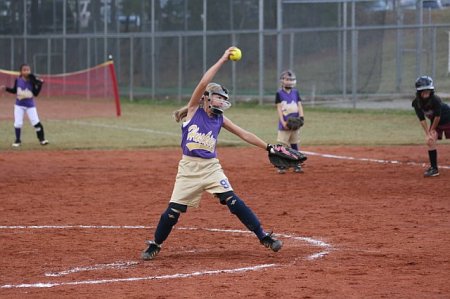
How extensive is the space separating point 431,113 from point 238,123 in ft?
43.2

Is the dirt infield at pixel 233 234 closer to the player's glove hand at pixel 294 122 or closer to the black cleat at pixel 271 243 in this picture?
the black cleat at pixel 271 243

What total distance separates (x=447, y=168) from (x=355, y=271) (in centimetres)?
951

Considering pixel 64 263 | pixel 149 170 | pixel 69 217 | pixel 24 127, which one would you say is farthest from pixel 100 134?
pixel 64 263

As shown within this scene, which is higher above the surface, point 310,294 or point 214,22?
point 214,22

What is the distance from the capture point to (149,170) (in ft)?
60.5

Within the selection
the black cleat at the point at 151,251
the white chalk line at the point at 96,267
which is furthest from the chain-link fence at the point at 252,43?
the white chalk line at the point at 96,267

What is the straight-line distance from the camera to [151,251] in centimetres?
977

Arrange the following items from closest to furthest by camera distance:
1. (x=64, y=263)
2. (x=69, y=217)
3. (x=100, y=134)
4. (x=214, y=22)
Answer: (x=64, y=263), (x=69, y=217), (x=100, y=134), (x=214, y=22)

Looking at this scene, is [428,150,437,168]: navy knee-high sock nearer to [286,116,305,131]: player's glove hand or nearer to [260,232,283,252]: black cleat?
[286,116,305,131]: player's glove hand

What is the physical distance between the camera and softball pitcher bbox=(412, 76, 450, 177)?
16.2 m

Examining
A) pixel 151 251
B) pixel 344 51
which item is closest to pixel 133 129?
pixel 344 51

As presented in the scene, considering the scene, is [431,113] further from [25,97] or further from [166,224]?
[25,97]

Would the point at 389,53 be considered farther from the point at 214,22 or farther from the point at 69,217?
the point at 69,217

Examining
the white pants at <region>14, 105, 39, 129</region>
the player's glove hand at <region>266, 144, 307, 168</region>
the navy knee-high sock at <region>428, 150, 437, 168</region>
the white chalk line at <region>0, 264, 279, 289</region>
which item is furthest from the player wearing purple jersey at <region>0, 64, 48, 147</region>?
the white chalk line at <region>0, 264, 279, 289</region>
